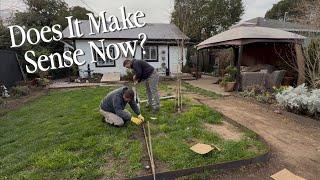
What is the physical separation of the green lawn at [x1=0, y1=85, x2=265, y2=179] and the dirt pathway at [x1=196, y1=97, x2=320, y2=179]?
0.33 metres

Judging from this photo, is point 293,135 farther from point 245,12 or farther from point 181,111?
point 245,12

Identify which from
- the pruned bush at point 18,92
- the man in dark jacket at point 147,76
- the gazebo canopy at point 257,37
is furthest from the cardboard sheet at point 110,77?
the man in dark jacket at point 147,76

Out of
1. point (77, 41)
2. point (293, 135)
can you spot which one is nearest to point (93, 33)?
point (77, 41)

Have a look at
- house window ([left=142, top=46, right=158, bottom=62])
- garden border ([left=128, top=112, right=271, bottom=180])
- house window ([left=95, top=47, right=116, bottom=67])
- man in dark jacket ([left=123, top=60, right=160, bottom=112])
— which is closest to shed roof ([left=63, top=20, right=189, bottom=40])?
house window ([left=142, top=46, right=158, bottom=62])

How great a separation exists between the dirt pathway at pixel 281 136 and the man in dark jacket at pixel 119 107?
210 centimetres

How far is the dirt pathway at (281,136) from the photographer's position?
153 inches

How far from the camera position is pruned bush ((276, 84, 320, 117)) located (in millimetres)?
6393

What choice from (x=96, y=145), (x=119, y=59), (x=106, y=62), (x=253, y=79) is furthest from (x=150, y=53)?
(x=96, y=145)

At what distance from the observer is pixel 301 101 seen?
6.60 meters

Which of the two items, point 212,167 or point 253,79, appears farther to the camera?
point 253,79

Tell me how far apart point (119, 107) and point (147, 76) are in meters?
1.45

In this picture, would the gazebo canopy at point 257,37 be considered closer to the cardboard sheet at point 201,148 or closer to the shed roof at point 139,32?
the shed roof at point 139,32

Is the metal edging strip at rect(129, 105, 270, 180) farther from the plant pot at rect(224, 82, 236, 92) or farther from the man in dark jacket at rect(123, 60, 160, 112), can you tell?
the plant pot at rect(224, 82, 236, 92)

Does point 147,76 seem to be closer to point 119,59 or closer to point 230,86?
point 230,86
